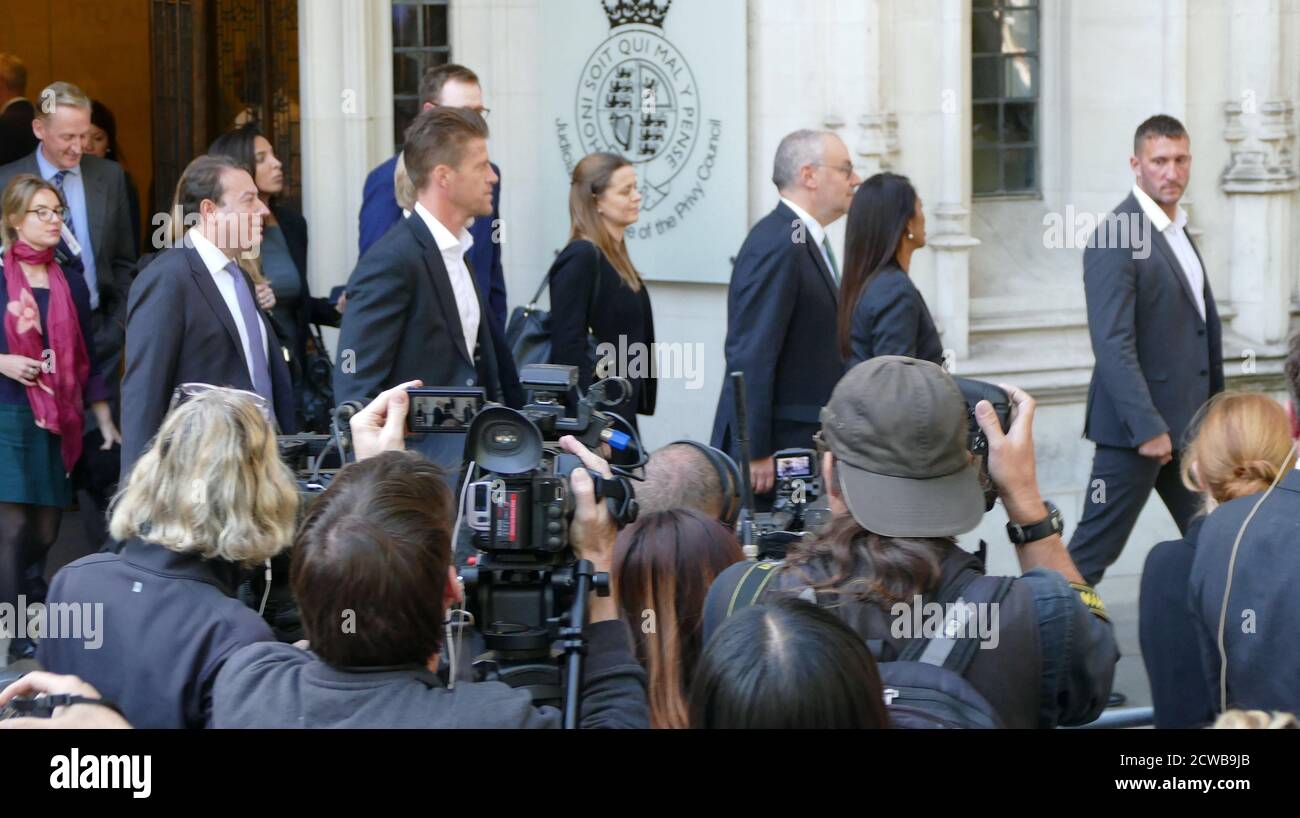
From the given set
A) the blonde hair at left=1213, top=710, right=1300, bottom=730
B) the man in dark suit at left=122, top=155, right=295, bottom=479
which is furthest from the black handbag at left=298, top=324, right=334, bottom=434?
the blonde hair at left=1213, top=710, right=1300, bottom=730

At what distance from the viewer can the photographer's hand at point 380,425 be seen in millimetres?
3516

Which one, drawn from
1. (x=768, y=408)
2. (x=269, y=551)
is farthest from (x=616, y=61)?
(x=269, y=551)

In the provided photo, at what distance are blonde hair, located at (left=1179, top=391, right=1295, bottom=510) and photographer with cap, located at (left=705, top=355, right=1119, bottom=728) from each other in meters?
1.00

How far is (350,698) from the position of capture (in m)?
2.54

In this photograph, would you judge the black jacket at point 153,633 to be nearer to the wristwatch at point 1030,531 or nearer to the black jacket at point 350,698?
the black jacket at point 350,698

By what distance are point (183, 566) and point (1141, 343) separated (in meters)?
4.30

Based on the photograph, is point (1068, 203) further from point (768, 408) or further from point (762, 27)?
point (768, 408)

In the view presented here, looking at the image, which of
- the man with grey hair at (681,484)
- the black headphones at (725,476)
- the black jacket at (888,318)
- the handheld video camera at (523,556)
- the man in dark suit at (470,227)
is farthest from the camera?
the man in dark suit at (470,227)

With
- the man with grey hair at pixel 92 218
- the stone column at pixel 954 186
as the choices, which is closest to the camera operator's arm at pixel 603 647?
the man with grey hair at pixel 92 218

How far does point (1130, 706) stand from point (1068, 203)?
12.5 ft

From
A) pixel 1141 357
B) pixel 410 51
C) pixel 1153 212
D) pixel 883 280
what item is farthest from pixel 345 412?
pixel 410 51

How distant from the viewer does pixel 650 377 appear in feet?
22.7

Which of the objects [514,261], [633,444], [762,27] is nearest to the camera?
[633,444]

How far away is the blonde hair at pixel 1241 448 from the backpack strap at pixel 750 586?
1.41m
